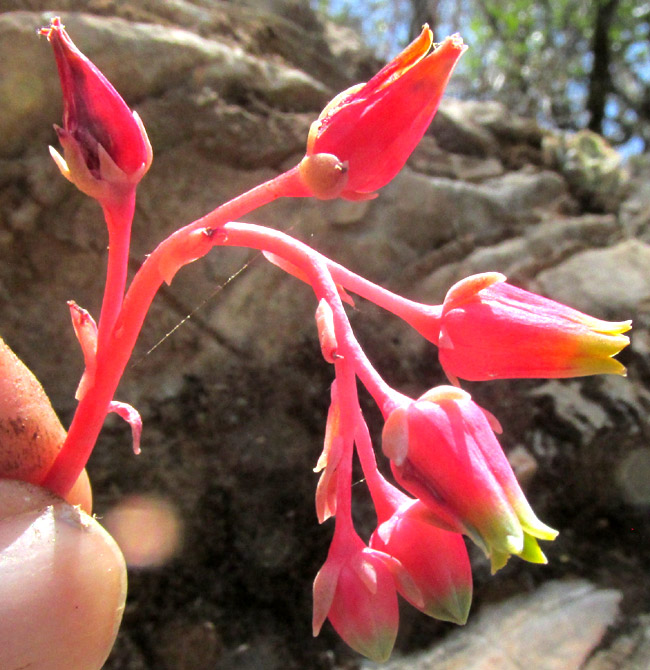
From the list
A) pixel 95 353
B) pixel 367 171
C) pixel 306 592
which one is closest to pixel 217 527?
pixel 306 592

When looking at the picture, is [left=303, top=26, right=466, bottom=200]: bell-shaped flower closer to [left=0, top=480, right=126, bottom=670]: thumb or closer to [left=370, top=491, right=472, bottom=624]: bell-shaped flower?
[left=370, top=491, right=472, bottom=624]: bell-shaped flower

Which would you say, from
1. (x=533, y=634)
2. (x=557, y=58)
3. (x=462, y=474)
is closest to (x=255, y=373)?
(x=533, y=634)

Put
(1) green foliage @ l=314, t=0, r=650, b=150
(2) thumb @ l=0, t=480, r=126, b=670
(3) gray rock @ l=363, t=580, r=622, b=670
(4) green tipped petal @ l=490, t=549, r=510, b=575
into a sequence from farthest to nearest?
(1) green foliage @ l=314, t=0, r=650, b=150
(3) gray rock @ l=363, t=580, r=622, b=670
(2) thumb @ l=0, t=480, r=126, b=670
(4) green tipped petal @ l=490, t=549, r=510, b=575

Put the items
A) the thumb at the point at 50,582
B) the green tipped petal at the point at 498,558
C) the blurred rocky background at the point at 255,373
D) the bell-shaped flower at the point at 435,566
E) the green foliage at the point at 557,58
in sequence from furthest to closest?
the green foliage at the point at 557,58 → the blurred rocky background at the point at 255,373 → the thumb at the point at 50,582 → the bell-shaped flower at the point at 435,566 → the green tipped petal at the point at 498,558

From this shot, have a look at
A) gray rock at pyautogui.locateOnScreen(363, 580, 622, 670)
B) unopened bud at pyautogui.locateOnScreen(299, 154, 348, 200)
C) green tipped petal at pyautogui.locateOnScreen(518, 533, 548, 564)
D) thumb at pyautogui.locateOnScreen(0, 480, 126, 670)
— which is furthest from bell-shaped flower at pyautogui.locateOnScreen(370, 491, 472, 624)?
gray rock at pyautogui.locateOnScreen(363, 580, 622, 670)

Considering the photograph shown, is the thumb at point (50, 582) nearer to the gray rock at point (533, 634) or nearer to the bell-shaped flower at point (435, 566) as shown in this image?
the bell-shaped flower at point (435, 566)

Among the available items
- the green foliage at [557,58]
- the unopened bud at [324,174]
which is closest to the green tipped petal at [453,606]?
the unopened bud at [324,174]
